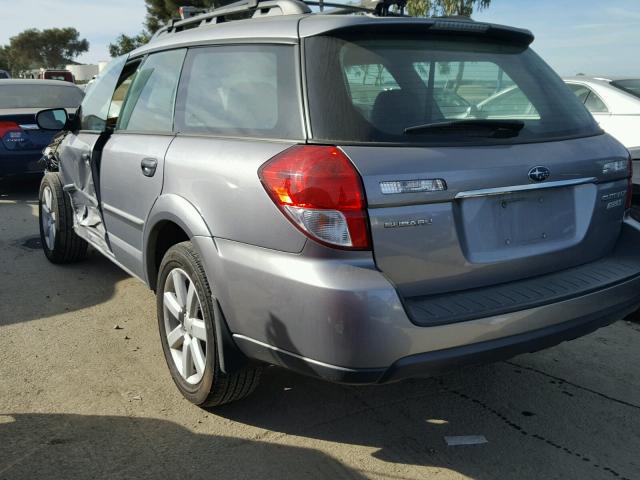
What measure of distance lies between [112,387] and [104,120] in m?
1.97

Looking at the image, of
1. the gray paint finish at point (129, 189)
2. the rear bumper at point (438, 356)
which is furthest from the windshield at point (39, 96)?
the rear bumper at point (438, 356)

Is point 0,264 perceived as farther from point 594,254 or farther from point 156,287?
point 594,254

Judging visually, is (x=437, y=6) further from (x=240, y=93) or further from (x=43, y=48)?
(x=43, y=48)

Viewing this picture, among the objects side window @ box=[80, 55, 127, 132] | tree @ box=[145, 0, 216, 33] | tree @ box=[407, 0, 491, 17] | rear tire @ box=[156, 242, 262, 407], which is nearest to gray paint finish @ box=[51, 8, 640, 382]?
rear tire @ box=[156, 242, 262, 407]

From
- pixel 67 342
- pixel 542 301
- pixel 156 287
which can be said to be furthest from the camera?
pixel 67 342

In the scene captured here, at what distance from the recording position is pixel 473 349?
7.77 ft

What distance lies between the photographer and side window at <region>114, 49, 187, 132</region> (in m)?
3.41

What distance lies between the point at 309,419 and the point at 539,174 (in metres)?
1.54

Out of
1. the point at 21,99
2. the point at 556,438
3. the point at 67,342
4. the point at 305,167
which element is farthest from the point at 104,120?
the point at 21,99

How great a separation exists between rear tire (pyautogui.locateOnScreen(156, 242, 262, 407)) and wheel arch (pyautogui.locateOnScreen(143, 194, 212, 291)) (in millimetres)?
134

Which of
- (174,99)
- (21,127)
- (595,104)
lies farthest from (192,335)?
(21,127)

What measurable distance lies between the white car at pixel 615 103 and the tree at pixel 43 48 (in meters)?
81.5

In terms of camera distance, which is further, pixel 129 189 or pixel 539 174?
pixel 129 189

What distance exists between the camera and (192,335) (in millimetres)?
2992
